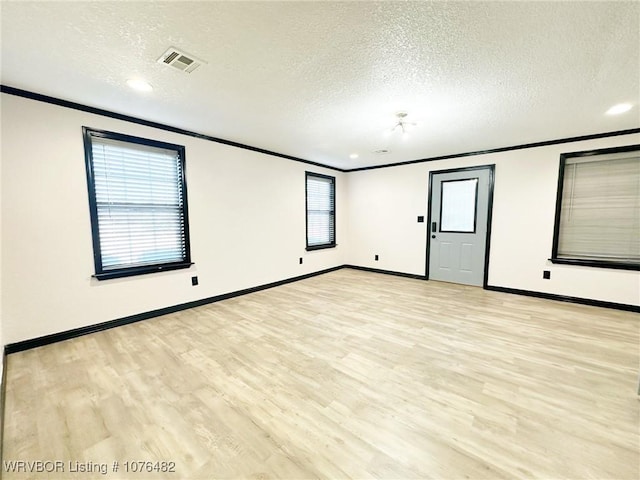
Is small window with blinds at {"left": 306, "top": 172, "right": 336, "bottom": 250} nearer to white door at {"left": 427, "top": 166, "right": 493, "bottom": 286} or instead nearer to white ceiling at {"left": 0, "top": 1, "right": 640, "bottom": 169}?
white door at {"left": 427, "top": 166, "right": 493, "bottom": 286}

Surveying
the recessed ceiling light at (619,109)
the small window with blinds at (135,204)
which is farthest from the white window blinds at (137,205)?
the recessed ceiling light at (619,109)

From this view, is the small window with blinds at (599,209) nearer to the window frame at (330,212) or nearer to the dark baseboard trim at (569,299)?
the dark baseboard trim at (569,299)

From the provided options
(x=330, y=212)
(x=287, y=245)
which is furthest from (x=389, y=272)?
(x=287, y=245)

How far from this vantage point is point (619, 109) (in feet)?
9.22

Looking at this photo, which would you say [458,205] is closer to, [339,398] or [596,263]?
[596,263]

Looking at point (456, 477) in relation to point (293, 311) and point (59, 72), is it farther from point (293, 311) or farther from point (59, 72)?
point (59, 72)

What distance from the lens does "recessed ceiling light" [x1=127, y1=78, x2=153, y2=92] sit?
2236 millimetres

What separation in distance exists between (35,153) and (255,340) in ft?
9.33

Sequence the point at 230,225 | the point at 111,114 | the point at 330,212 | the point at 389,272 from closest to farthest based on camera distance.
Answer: the point at 111,114 < the point at 230,225 < the point at 389,272 < the point at 330,212

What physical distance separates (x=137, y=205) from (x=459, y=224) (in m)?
5.16

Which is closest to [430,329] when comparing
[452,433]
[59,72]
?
[452,433]

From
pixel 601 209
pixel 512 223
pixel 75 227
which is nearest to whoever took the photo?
pixel 75 227

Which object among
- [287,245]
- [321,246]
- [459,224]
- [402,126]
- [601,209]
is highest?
[402,126]

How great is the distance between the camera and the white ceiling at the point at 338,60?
1499mm
